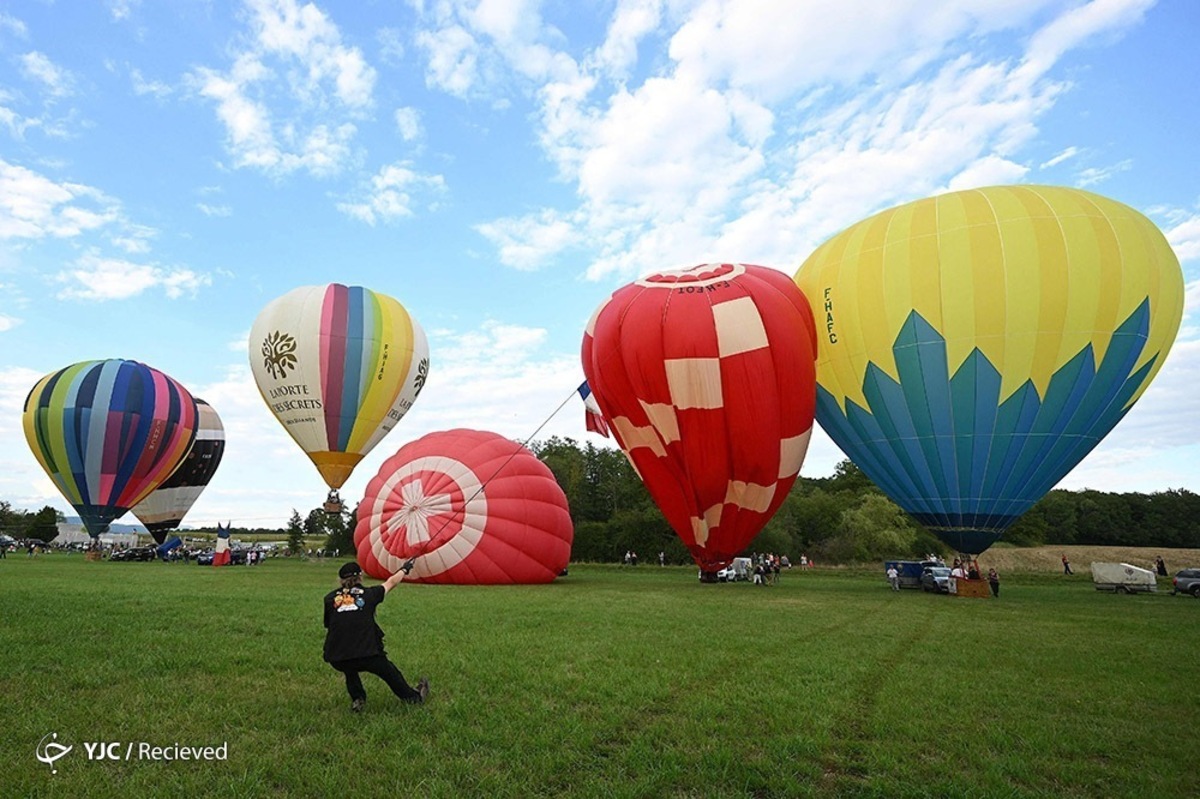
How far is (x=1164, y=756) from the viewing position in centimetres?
407

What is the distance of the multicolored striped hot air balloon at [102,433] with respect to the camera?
2469 cm

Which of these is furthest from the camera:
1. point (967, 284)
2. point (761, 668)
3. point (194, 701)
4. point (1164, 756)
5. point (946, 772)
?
point (967, 284)

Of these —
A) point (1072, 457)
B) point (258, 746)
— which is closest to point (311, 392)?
point (258, 746)

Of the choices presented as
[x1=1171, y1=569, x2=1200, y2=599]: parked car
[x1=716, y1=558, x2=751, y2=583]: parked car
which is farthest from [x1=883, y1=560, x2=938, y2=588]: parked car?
[x1=1171, y1=569, x2=1200, y2=599]: parked car

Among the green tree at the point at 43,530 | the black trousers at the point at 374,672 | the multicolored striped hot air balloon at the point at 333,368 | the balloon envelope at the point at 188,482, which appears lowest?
the green tree at the point at 43,530

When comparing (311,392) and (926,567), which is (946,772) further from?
(311,392)

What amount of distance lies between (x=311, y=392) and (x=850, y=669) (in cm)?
1802

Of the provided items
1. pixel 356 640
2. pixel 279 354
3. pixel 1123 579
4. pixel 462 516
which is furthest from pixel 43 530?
pixel 1123 579

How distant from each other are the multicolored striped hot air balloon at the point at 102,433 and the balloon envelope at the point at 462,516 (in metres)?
14.3

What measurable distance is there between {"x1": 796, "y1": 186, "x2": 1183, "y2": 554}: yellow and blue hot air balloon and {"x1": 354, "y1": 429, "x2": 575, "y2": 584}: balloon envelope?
8102 mm

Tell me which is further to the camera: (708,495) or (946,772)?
(708,495)

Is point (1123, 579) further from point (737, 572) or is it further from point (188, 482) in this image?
point (188, 482)

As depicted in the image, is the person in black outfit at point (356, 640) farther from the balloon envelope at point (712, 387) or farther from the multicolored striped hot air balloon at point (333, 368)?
the multicolored striped hot air balloon at point (333, 368)

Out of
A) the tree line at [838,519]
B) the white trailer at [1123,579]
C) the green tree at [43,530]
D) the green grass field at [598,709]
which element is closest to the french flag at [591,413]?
the green grass field at [598,709]
